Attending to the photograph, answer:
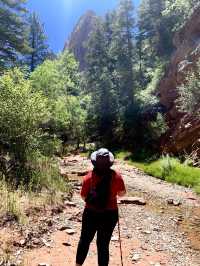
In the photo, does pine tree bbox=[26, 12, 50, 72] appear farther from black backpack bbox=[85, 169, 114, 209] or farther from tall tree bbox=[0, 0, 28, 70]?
black backpack bbox=[85, 169, 114, 209]

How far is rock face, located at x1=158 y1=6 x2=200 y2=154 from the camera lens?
25.7 m

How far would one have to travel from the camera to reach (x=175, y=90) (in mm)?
33500

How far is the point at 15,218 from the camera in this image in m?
9.73

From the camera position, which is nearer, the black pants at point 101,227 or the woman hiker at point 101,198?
the woman hiker at point 101,198

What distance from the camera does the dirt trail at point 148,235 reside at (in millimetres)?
8750

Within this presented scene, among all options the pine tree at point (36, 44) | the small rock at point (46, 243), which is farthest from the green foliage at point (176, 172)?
the pine tree at point (36, 44)

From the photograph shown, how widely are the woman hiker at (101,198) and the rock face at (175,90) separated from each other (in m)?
18.2

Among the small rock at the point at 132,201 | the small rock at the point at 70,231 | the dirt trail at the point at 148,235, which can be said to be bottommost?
the dirt trail at the point at 148,235

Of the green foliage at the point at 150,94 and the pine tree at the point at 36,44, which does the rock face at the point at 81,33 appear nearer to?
the pine tree at the point at 36,44

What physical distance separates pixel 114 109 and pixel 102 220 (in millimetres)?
32022

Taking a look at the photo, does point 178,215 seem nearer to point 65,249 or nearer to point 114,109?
point 65,249

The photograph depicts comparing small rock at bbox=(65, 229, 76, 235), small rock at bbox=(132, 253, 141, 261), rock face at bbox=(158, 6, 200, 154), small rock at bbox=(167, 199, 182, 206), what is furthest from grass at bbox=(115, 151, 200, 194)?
small rock at bbox=(132, 253, 141, 261)

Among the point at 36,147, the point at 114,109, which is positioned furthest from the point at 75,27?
the point at 36,147

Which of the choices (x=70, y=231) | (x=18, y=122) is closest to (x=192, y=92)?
(x=18, y=122)
